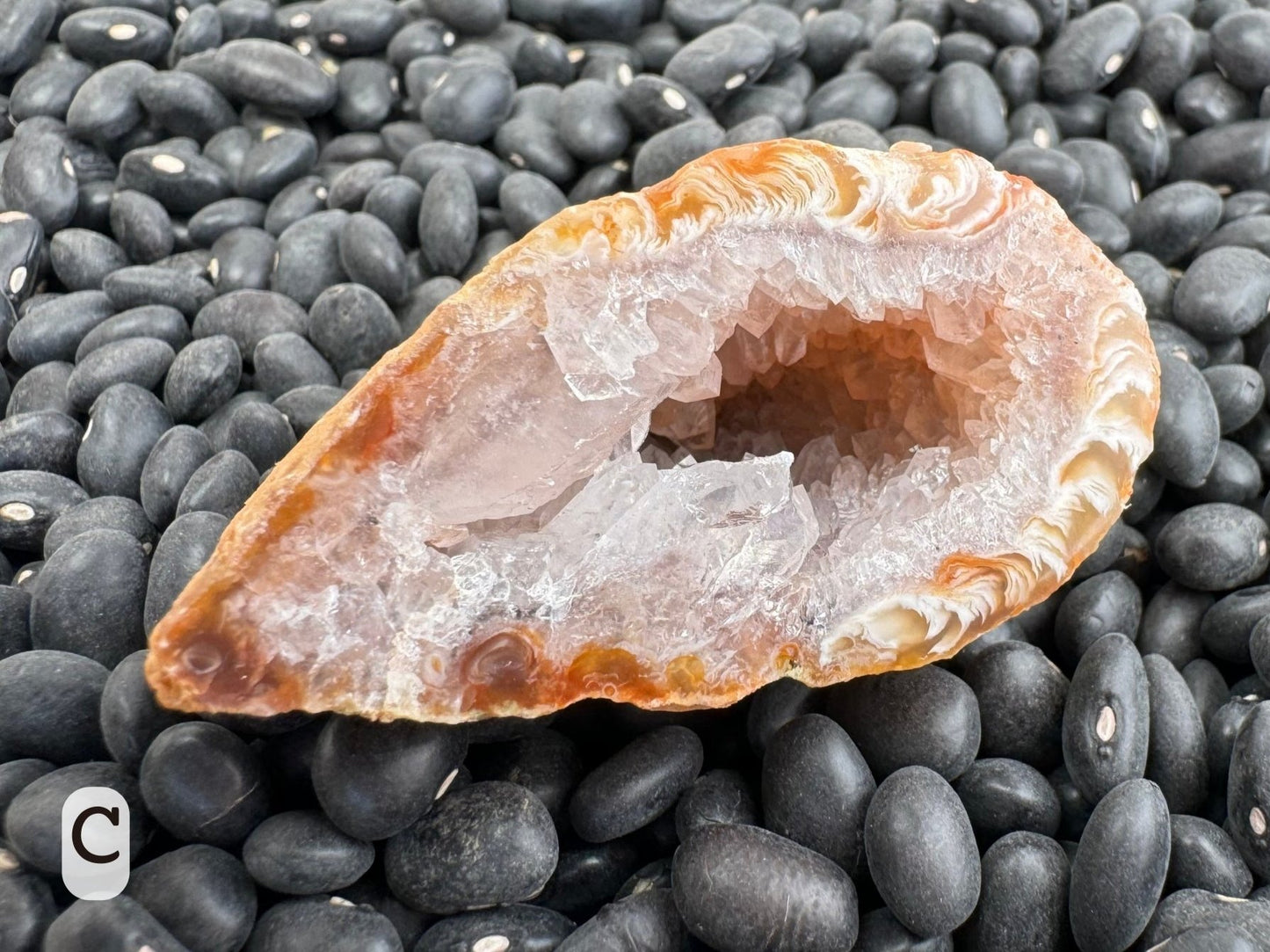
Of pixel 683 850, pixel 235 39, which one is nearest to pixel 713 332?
pixel 683 850

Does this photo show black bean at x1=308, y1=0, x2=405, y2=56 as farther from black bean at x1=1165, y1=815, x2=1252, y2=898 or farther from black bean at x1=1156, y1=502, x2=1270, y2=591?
black bean at x1=1165, y1=815, x2=1252, y2=898

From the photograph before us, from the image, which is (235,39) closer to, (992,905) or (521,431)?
(521,431)

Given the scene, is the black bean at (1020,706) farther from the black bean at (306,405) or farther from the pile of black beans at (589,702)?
the black bean at (306,405)

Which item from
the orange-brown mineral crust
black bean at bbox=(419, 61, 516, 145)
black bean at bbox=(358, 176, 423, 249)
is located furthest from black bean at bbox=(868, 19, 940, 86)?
the orange-brown mineral crust

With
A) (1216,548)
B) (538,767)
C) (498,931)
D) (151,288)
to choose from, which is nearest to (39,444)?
(151,288)

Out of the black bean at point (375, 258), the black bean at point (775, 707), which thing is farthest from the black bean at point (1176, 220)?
the black bean at point (375, 258)
